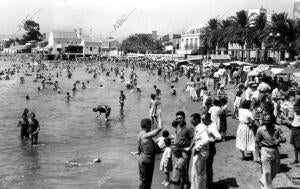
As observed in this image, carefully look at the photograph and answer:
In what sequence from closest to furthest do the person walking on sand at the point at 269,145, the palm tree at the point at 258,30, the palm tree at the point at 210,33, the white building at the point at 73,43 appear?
1. the person walking on sand at the point at 269,145
2. the palm tree at the point at 258,30
3. the palm tree at the point at 210,33
4. the white building at the point at 73,43

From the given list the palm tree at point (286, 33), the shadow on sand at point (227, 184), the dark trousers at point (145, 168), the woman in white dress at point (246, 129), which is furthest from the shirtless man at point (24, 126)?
the palm tree at point (286, 33)

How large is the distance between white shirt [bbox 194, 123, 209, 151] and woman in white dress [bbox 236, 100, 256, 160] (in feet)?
8.17

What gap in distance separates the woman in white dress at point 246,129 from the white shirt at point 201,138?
249 centimetres

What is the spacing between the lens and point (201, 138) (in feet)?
25.4

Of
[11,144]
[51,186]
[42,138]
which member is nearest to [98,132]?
[42,138]

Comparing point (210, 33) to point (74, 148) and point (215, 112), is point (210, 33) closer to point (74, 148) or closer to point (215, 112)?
point (74, 148)

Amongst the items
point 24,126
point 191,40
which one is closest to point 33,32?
point 191,40

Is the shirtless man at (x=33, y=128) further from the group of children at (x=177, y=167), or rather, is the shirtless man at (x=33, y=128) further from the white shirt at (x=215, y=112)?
the group of children at (x=177, y=167)

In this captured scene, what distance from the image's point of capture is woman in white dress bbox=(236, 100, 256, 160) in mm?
10000

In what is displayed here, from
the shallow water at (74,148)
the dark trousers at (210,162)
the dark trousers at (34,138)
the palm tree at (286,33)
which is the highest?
the palm tree at (286,33)

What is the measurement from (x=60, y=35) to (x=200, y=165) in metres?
143

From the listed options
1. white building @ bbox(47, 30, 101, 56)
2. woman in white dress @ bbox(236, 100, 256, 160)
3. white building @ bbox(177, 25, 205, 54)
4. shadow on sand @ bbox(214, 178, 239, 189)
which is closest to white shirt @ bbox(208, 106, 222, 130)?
woman in white dress @ bbox(236, 100, 256, 160)

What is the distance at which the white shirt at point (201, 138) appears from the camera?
25.4 ft

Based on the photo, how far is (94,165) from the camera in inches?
520
